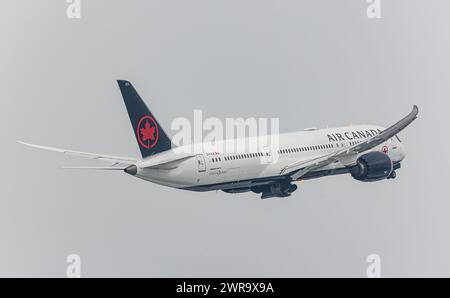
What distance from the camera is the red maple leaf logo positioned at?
109 m

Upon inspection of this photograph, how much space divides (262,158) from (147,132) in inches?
460

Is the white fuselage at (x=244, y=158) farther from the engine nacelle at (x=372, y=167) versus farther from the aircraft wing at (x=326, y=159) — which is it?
the engine nacelle at (x=372, y=167)

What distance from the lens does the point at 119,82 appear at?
107688 millimetres

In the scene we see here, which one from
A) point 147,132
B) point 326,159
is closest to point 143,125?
point 147,132

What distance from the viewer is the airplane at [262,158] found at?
109 meters

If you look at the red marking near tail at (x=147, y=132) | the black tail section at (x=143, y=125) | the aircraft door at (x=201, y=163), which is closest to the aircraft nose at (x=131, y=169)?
the black tail section at (x=143, y=125)

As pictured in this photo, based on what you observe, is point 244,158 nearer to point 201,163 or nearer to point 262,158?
point 262,158

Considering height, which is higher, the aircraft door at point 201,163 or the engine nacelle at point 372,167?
the engine nacelle at point 372,167

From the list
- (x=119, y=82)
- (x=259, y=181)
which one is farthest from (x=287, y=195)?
(x=119, y=82)

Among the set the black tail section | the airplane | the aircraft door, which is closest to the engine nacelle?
the airplane

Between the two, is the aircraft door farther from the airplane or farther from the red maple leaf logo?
the red maple leaf logo

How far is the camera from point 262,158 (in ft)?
381

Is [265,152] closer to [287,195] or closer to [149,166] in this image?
[287,195]

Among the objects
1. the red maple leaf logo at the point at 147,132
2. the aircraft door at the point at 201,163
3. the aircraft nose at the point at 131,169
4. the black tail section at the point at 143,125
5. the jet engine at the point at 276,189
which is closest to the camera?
the black tail section at the point at 143,125
